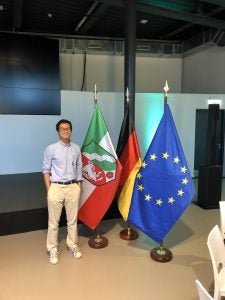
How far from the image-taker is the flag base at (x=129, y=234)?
11.7ft

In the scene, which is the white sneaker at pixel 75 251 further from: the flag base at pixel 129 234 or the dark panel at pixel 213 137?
the dark panel at pixel 213 137

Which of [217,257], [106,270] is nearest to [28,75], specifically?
[106,270]

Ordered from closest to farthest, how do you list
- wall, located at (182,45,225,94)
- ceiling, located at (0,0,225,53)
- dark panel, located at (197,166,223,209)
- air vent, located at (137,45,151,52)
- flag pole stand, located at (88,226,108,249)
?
1. flag pole stand, located at (88,226,108,249)
2. dark panel, located at (197,166,223,209)
3. ceiling, located at (0,0,225,53)
4. wall, located at (182,45,225,94)
5. air vent, located at (137,45,151,52)

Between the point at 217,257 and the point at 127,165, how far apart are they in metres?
1.60

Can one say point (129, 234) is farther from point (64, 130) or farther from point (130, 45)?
point (130, 45)

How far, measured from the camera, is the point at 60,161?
9.47ft

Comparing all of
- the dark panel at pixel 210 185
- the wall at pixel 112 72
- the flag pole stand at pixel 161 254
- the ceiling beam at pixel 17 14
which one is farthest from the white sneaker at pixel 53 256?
the wall at pixel 112 72

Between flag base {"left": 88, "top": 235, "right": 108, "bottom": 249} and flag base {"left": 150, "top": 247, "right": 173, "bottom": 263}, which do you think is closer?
flag base {"left": 150, "top": 247, "right": 173, "bottom": 263}

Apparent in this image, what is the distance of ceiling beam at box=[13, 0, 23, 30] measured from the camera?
509cm

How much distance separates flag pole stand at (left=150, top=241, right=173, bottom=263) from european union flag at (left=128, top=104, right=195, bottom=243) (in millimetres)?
176

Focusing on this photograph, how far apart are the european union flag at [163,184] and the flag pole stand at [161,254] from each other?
18 cm

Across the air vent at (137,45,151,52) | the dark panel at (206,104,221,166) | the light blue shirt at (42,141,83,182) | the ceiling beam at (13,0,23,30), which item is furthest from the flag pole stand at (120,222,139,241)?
the air vent at (137,45,151,52)

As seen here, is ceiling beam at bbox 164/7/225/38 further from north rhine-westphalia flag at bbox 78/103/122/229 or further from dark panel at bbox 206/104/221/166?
north rhine-westphalia flag at bbox 78/103/122/229

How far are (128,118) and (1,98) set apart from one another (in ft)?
11.0
